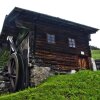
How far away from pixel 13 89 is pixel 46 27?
5.45 m

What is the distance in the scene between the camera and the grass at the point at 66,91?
41.7ft

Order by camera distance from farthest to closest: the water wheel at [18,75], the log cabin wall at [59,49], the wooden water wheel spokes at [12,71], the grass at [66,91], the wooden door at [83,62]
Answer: the wooden door at [83,62]
the wooden water wheel spokes at [12,71]
the log cabin wall at [59,49]
the water wheel at [18,75]
the grass at [66,91]

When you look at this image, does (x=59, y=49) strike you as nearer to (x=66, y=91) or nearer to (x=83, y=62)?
(x=83, y=62)

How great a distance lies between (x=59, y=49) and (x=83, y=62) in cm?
270

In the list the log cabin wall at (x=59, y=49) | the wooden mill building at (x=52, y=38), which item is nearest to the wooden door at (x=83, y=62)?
the wooden mill building at (x=52, y=38)

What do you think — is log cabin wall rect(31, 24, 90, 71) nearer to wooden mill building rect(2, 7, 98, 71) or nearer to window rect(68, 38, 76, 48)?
wooden mill building rect(2, 7, 98, 71)

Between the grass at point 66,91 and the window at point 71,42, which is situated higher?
the window at point 71,42

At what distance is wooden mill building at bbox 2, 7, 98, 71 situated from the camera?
1848cm

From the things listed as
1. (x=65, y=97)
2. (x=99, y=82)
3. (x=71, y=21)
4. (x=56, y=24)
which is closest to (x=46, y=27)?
(x=56, y=24)

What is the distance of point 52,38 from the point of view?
19547 mm

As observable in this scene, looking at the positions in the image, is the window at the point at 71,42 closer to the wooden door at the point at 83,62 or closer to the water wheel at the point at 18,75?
the wooden door at the point at 83,62

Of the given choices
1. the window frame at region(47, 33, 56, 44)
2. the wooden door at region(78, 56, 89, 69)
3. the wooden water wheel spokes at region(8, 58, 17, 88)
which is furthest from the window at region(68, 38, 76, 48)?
the wooden water wheel spokes at region(8, 58, 17, 88)

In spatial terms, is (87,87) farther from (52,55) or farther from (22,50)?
(22,50)

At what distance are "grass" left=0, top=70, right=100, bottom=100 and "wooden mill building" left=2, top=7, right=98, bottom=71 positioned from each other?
13.3ft
